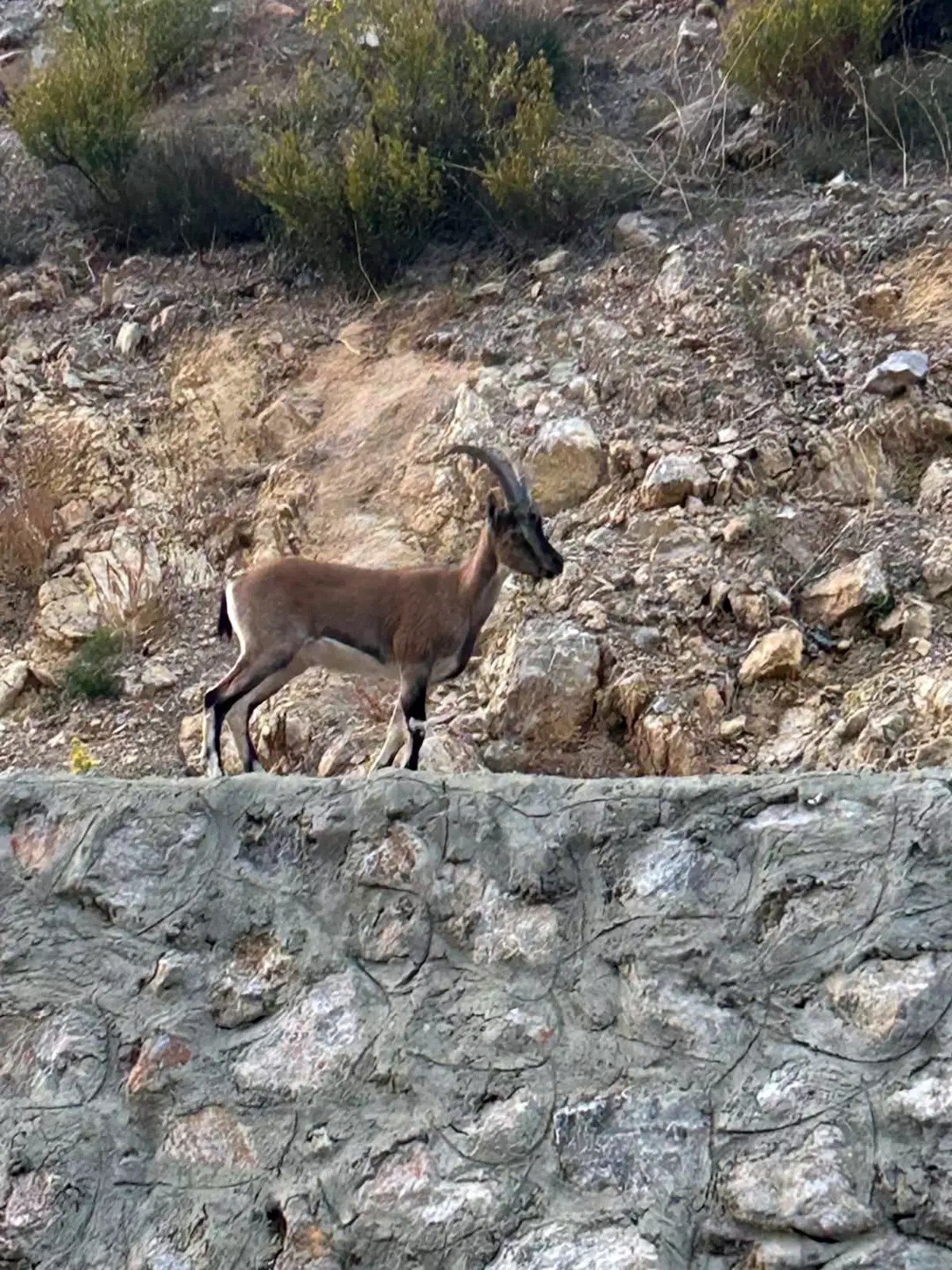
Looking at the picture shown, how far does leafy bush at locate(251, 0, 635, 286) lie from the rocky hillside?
16.8 inches

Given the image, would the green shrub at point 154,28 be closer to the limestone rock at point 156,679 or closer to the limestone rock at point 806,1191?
the limestone rock at point 156,679

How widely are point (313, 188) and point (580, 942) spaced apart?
390 inches

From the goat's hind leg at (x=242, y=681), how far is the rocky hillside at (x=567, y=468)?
1242 mm

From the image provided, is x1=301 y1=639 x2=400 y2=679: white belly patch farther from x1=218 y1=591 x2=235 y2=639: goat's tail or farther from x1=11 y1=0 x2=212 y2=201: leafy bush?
x1=11 y1=0 x2=212 y2=201: leafy bush

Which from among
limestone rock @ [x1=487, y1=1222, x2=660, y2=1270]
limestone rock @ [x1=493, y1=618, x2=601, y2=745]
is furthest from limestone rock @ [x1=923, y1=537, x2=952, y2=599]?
limestone rock @ [x1=487, y1=1222, x2=660, y2=1270]

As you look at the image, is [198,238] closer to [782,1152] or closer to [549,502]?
[549,502]

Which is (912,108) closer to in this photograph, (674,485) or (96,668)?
(674,485)

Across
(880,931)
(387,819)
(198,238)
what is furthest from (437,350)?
(880,931)

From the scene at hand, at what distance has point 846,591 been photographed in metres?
9.26

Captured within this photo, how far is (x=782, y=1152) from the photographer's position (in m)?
4.35

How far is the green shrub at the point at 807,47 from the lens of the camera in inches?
533

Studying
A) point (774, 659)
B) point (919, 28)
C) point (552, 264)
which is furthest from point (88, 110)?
point (774, 659)

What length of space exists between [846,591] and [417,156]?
656 cm

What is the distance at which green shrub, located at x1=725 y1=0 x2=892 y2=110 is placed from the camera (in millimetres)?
13547
